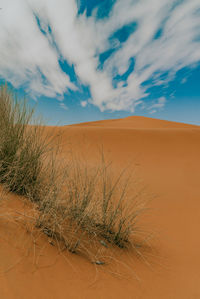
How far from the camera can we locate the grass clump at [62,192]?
1.33m

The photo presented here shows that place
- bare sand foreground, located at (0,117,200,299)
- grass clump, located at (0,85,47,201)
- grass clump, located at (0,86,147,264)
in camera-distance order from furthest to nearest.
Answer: grass clump, located at (0,85,47,201) < grass clump, located at (0,86,147,264) < bare sand foreground, located at (0,117,200,299)

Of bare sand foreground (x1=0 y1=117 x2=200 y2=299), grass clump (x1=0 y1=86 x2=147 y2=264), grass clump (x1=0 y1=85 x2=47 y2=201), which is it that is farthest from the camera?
grass clump (x1=0 y1=85 x2=47 y2=201)

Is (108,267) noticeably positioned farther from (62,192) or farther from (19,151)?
(19,151)

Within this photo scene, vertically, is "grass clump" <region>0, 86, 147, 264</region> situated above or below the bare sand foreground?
above

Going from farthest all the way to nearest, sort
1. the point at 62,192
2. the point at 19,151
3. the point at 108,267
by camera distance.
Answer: the point at 19,151 → the point at 62,192 → the point at 108,267

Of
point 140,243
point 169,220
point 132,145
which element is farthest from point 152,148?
point 140,243

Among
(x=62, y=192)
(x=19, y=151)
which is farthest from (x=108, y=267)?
(x=19, y=151)

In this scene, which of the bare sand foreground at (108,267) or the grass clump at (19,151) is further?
the grass clump at (19,151)

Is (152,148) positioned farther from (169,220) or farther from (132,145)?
(169,220)

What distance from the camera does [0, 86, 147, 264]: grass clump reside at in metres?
1.33

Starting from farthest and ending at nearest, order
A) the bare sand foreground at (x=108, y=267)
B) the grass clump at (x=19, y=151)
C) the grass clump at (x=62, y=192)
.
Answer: the grass clump at (x=19, y=151), the grass clump at (x=62, y=192), the bare sand foreground at (x=108, y=267)

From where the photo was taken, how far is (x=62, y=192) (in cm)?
164

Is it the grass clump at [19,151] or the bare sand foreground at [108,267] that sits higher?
the grass clump at [19,151]

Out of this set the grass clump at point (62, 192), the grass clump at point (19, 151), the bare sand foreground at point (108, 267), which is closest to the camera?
the bare sand foreground at point (108, 267)
